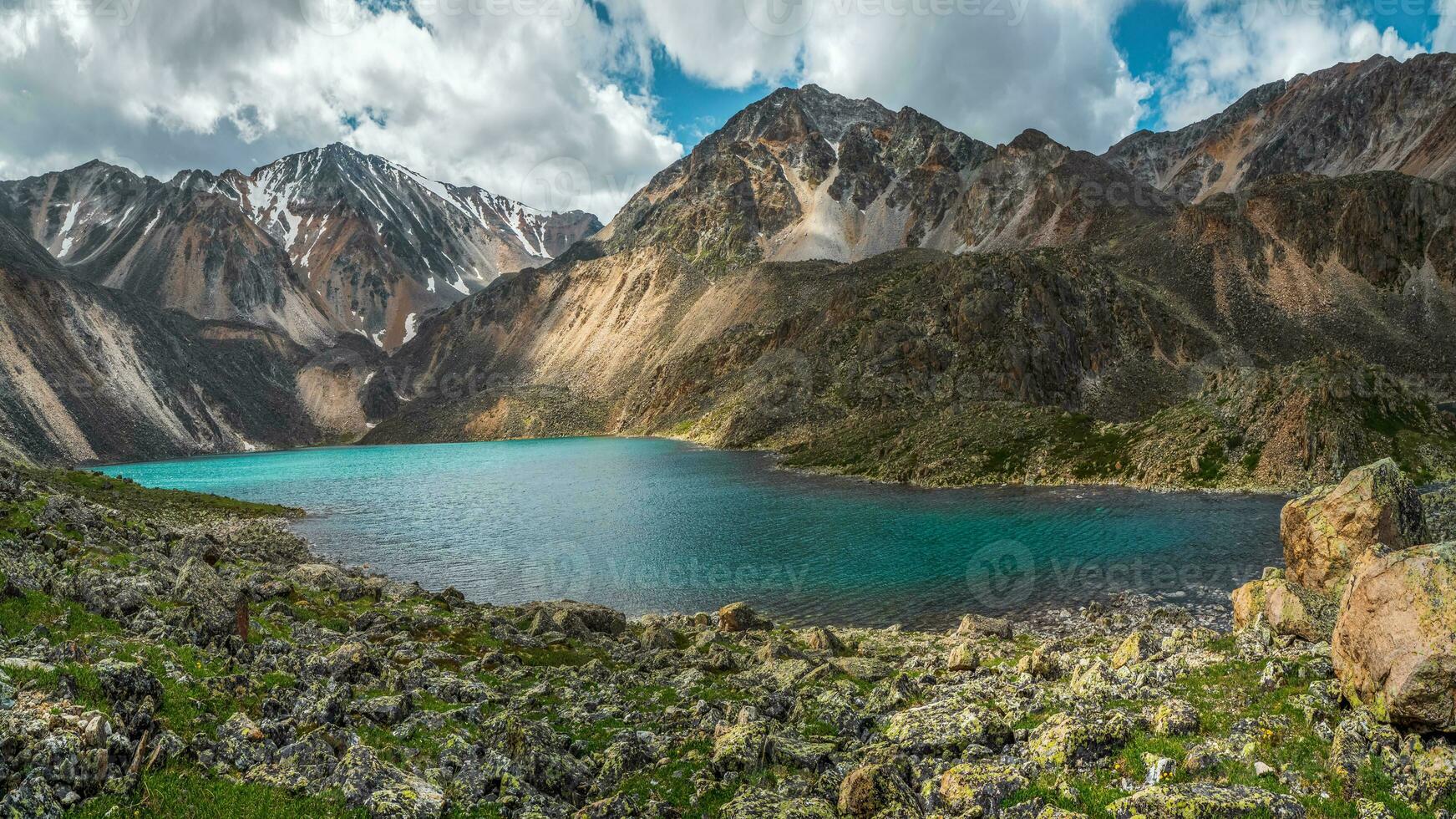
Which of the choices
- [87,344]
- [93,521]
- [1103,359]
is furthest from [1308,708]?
[87,344]

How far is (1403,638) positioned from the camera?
44.4 feet

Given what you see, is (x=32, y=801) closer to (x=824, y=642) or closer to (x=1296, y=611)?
(x=824, y=642)

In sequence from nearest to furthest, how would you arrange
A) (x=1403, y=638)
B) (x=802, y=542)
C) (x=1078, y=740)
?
(x=1403, y=638)
(x=1078, y=740)
(x=802, y=542)

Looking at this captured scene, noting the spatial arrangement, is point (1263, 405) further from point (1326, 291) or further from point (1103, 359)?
point (1326, 291)

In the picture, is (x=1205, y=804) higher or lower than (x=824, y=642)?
higher

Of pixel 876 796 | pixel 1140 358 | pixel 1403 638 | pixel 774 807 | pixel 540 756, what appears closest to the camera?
pixel 876 796

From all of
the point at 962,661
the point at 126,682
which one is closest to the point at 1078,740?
the point at 962,661

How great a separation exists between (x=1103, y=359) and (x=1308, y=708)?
472 ft

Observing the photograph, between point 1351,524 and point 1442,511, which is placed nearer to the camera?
point 1351,524

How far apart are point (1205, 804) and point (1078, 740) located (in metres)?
3.11

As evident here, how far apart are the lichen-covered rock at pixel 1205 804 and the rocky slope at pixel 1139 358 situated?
7014 centimetres

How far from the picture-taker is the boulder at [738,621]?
3412 cm

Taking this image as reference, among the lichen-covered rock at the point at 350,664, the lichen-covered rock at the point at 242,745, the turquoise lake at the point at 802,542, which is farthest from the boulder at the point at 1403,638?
the lichen-covered rock at the point at 350,664

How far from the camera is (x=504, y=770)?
48.1 ft
